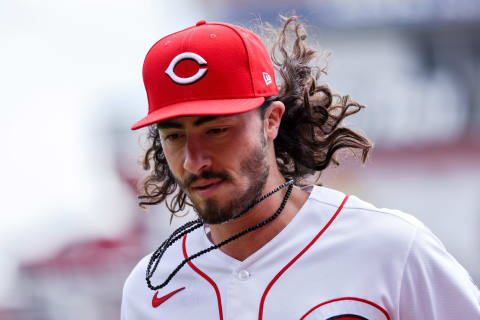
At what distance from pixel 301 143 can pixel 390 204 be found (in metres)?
10.7

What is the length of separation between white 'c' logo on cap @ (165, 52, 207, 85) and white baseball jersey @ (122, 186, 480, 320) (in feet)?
1.90

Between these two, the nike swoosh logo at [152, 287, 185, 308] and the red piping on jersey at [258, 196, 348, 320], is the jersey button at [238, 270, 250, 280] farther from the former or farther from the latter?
the nike swoosh logo at [152, 287, 185, 308]

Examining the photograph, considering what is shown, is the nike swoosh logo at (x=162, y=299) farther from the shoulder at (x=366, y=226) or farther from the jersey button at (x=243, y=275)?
the shoulder at (x=366, y=226)

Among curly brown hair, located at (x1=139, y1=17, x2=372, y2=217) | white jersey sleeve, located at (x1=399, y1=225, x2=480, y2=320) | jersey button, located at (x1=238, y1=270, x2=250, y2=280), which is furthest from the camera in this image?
curly brown hair, located at (x1=139, y1=17, x2=372, y2=217)

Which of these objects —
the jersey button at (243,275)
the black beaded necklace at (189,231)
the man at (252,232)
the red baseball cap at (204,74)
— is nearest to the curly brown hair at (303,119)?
the black beaded necklace at (189,231)

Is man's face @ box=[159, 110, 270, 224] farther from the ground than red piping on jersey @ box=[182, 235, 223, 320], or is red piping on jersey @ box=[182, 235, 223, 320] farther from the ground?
man's face @ box=[159, 110, 270, 224]

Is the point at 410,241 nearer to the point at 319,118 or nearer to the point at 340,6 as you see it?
the point at 319,118

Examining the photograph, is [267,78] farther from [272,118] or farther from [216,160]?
[216,160]

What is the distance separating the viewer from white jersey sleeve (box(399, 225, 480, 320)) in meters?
2.40

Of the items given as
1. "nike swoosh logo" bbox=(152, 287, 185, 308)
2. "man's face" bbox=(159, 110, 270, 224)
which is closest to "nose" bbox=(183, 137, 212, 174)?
"man's face" bbox=(159, 110, 270, 224)

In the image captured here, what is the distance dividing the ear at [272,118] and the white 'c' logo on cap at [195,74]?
29 cm

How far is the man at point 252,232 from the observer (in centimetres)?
242

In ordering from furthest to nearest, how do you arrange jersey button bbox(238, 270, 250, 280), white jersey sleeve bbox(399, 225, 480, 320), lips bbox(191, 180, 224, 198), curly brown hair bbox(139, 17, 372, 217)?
1. curly brown hair bbox(139, 17, 372, 217)
2. jersey button bbox(238, 270, 250, 280)
3. lips bbox(191, 180, 224, 198)
4. white jersey sleeve bbox(399, 225, 480, 320)

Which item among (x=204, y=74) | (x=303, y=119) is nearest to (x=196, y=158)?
(x=204, y=74)
